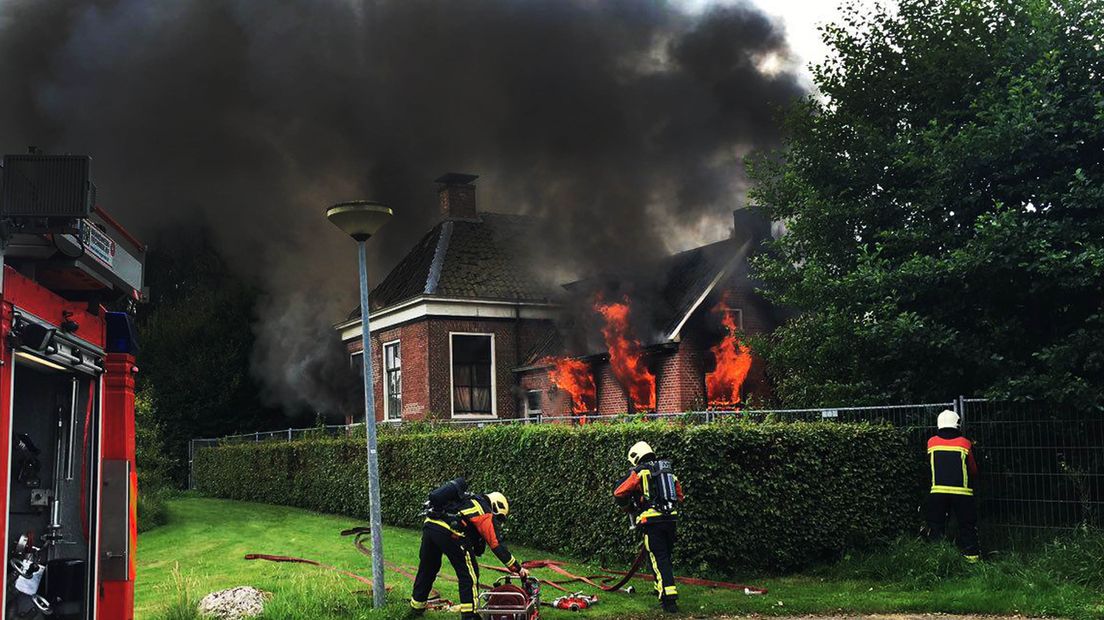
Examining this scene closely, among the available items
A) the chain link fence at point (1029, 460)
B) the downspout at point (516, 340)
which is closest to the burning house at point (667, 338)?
the downspout at point (516, 340)

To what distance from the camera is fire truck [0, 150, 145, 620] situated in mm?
5832

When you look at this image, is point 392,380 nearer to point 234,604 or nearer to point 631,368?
point 631,368

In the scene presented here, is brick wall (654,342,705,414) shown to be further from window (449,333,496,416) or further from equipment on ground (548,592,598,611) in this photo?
equipment on ground (548,592,598,611)

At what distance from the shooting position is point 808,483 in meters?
12.5

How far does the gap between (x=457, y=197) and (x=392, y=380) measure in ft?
18.9

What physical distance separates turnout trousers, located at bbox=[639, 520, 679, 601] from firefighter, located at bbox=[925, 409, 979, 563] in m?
3.74

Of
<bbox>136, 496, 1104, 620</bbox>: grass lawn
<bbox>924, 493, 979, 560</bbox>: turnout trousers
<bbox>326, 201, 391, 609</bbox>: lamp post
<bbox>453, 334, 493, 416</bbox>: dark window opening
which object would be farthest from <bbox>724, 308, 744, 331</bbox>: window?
<bbox>326, 201, 391, 609</bbox>: lamp post

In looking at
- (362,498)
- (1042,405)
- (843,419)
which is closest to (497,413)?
(362,498)

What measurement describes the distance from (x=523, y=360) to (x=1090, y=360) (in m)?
17.7

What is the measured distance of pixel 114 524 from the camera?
717cm

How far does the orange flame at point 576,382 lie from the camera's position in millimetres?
25594

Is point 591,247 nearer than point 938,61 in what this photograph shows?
No

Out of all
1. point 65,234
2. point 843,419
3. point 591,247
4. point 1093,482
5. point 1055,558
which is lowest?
point 1055,558

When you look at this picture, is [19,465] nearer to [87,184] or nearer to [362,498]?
[87,184]
